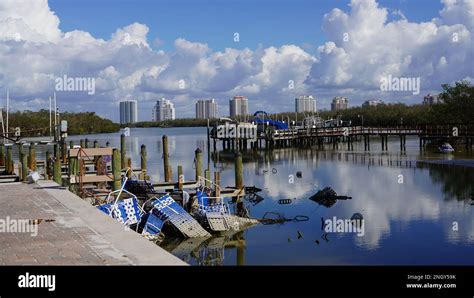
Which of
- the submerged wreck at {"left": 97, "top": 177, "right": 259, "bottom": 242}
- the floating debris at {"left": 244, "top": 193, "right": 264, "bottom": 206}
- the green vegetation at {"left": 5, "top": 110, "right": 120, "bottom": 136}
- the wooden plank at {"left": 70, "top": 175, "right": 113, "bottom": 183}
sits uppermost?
the green vegetation at {"left": 5, "top": 110, "right": 120, "bottom": 136}

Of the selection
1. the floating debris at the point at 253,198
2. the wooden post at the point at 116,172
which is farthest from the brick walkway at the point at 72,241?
the floating debris at the point at 253,198

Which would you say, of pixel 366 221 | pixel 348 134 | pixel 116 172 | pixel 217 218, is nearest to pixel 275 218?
pixel 366 221

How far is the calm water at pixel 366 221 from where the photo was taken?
1550cm

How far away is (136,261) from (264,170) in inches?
1190

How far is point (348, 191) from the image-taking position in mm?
28359

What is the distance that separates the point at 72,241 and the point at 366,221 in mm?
11993

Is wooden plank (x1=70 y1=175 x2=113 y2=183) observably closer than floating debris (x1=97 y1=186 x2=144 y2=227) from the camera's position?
No

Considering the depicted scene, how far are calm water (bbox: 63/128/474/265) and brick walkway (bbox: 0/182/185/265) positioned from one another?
3.18m

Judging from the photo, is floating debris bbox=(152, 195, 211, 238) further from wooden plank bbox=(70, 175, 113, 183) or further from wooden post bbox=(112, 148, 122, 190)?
wooden plank bbox=(70, 175, 113, 183)

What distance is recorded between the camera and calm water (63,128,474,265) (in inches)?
610

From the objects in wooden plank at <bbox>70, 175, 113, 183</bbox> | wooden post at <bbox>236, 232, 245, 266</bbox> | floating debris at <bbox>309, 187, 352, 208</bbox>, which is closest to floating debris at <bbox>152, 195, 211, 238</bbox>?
wooden post at <bbox>236, 232, 245, 266</bbox>

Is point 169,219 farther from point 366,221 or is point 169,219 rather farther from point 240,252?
point 366,221
